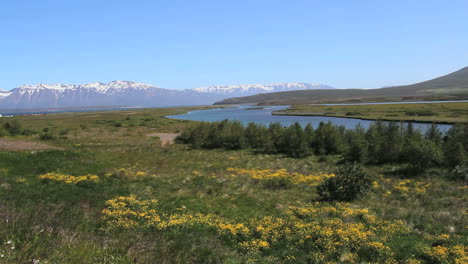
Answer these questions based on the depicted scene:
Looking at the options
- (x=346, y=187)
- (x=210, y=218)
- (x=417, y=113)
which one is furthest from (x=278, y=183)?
(x=417, y=113)

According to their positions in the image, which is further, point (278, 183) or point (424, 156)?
point (424, 156)

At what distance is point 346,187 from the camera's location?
1988 centimetres

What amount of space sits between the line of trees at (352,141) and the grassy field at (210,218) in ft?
8.91

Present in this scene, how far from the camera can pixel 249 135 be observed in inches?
2042

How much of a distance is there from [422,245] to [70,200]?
18612 millimetres

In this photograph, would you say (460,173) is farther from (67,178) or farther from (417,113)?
(417,113)

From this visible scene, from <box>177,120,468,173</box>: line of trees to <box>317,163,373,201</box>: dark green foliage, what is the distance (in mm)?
12059

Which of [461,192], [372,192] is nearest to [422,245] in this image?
[372,192]

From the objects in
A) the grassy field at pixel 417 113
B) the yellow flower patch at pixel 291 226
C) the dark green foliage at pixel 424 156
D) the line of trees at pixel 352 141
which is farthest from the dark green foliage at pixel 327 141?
the grassy field at pixel 417 113

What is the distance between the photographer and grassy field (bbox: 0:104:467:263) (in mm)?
9289

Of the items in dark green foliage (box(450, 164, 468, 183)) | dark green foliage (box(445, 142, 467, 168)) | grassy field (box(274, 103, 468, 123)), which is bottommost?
dark green foliage (box(450, 164, 468, 183))

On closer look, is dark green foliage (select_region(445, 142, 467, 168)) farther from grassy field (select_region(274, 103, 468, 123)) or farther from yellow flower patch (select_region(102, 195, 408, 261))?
grassy field (select_region(274, 103, 468, 123))

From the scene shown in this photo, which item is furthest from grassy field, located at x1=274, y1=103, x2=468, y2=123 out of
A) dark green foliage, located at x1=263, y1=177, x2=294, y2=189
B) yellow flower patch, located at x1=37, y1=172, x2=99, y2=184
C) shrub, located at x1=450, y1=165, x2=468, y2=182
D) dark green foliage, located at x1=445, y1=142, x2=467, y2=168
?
yellow flower patch, located at x1=37, y1=172, x2=99, y2=184

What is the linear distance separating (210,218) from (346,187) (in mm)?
10915
